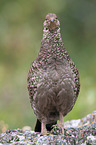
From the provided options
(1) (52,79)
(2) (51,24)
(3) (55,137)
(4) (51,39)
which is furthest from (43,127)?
(2) (51,24)

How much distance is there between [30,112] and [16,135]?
11.5 ft

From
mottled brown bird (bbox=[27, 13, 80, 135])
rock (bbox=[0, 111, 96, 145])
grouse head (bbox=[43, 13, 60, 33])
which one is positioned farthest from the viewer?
grouse head (bbox=[43, 13, 60, 33])

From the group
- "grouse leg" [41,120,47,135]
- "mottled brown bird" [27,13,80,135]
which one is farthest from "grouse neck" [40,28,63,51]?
"grouse leg" [41,120,47,135]

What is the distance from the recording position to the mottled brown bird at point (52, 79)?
17.0ft

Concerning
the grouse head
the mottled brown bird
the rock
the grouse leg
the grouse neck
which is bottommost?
the rock

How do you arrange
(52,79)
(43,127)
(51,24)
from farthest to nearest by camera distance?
(43,127) < (51,24) < (52,79)

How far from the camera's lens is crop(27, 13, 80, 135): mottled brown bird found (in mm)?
5168

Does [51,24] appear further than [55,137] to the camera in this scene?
Yes

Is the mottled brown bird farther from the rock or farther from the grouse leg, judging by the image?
the rock

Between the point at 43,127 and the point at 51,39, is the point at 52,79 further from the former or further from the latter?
the point at 43,127

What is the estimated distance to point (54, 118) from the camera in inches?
216

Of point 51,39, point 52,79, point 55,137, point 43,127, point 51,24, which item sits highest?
point 51,24

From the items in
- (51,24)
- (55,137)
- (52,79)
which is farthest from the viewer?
(51,24)

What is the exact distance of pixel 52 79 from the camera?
514 centimetres
